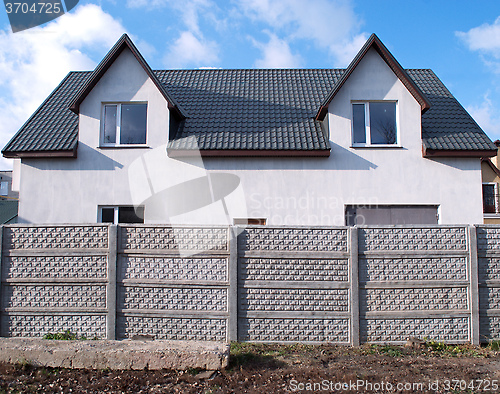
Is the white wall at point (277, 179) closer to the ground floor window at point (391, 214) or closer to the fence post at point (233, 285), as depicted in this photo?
the ground floor window at point (391, 214)

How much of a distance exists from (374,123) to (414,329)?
19.5 ft

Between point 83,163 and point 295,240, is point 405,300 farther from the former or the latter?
point 83,163

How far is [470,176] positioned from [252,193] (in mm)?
5640

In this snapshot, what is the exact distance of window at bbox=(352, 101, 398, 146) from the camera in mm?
9961

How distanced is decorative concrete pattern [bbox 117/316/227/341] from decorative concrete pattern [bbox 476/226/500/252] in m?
4.16

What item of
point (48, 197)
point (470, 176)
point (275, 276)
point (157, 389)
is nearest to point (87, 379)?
point (157, 389)

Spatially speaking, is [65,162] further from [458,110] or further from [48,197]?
[458,110]

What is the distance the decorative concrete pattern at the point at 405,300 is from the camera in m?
5.75

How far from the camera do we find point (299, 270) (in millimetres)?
5789

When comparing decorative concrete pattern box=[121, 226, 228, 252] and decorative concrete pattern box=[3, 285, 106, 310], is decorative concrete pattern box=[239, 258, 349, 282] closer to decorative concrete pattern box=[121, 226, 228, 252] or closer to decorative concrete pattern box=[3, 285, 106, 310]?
decorative concrete pattern box=[121, 226, 228, 252]

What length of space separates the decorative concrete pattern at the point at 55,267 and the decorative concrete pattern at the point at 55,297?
0.17m

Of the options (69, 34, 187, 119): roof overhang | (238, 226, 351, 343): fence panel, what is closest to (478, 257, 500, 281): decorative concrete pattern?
(238, 226, 351, 343): fence panel

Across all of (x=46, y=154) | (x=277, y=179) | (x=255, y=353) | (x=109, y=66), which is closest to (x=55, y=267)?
(x=255, y=353)
